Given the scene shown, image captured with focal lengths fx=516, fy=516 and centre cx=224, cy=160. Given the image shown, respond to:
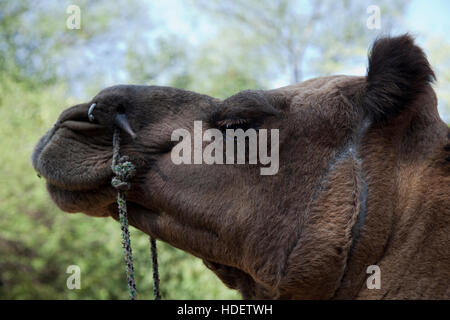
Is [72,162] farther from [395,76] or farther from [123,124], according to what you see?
[395,76]

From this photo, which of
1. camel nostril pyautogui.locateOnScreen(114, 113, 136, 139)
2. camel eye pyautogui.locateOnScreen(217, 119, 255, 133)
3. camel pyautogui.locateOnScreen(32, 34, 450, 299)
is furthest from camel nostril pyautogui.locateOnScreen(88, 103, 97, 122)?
camel eye pyautogui.locateOnScreen(217, 119, 255, 133)

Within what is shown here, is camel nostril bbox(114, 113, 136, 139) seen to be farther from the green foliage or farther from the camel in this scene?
the green foliage

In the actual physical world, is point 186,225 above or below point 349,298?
above

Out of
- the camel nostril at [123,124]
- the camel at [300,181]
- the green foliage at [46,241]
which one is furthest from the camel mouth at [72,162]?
the green foliage at [46,241]

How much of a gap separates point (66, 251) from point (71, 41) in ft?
18.8

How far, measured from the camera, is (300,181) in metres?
2.56

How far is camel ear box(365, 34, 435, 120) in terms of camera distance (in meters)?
2.60

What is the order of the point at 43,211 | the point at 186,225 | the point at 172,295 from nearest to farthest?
the point at 186,225 → the point at 172,295 → the point at 43,211

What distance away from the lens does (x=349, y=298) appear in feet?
8.06

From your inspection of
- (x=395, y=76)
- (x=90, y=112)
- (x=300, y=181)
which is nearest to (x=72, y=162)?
(x=90, y=112)

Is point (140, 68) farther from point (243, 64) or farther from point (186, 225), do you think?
point (186, 225)

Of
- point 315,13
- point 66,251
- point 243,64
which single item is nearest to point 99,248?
point 66,251

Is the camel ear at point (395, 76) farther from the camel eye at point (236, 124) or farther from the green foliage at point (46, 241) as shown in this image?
the green foliage at point (46, 241)

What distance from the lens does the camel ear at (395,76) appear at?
2.60 metres
